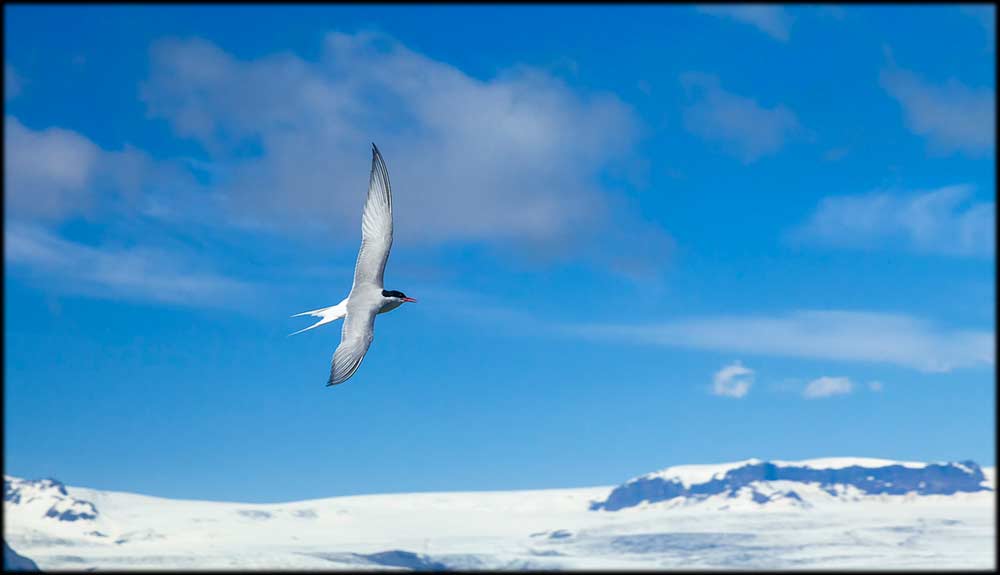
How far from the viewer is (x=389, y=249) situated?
1059 inches

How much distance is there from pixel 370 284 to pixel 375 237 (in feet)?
4.08

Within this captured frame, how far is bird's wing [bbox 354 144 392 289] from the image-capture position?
26172mm

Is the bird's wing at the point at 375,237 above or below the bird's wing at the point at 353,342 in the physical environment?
above

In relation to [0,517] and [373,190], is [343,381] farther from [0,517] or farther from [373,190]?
[0,517]

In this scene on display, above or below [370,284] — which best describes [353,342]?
below

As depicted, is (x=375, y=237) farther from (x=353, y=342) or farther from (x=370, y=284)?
(x=353, y=342)

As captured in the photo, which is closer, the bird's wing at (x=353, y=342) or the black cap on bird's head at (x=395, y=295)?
the bird's wing at (x=353, y=342)

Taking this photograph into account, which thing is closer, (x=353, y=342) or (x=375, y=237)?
(x=353, y=342)

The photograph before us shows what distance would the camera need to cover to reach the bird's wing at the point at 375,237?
2617 centimetres

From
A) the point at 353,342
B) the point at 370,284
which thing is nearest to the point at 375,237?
the point at 370,284

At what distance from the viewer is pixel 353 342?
24.2 m

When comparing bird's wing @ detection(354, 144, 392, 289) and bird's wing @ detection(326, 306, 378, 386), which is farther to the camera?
bird's wing @ detection(354, 144, 392, 289)

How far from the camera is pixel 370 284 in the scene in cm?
2697

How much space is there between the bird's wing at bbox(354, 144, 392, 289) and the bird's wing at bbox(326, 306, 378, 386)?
1312mm
